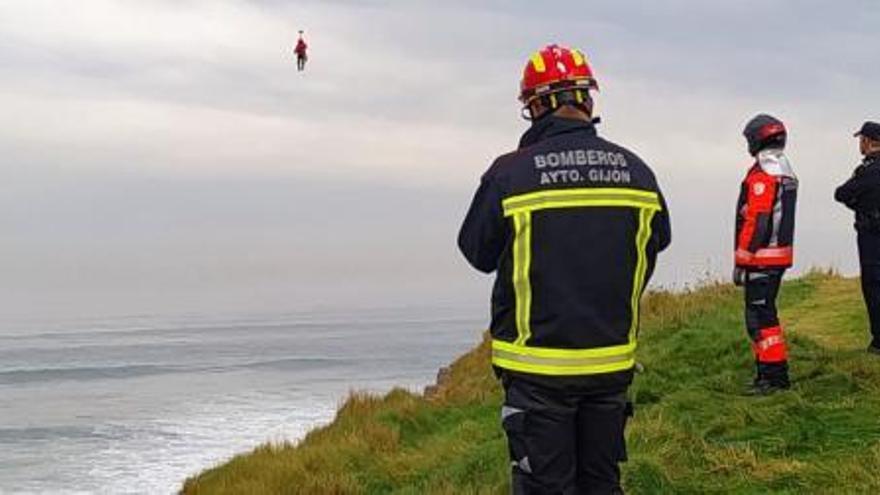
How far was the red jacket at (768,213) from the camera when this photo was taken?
9.05 m

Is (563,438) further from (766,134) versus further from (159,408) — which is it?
(159,408)

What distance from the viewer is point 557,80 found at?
4703mm

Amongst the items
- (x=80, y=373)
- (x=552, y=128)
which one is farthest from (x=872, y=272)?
(x=80, y=373)

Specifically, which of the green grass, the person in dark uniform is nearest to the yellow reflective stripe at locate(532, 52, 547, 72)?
the green grass

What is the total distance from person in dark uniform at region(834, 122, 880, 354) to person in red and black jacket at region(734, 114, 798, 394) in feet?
4.83

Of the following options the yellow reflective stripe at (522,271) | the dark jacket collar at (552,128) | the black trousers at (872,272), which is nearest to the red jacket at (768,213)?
the black trousers at (872,272)

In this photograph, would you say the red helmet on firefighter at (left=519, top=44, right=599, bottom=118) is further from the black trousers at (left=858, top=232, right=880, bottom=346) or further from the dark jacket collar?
the black trousers at (left=858, top=232, right=880, bottom=346)

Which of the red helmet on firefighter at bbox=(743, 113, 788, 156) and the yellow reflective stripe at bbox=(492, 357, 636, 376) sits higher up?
the red helmet on firefighter at bbox=(743, 113, 788, 156)

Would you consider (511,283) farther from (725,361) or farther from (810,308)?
(810,308)

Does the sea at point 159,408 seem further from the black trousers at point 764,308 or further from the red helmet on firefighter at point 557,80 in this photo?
the red helmet on firefighter at point 557,80

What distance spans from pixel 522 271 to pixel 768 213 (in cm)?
526

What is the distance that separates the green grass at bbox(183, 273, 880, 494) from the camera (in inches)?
278

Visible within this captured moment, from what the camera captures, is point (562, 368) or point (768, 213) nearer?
point (562, 368)

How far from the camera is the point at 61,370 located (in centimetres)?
7506
